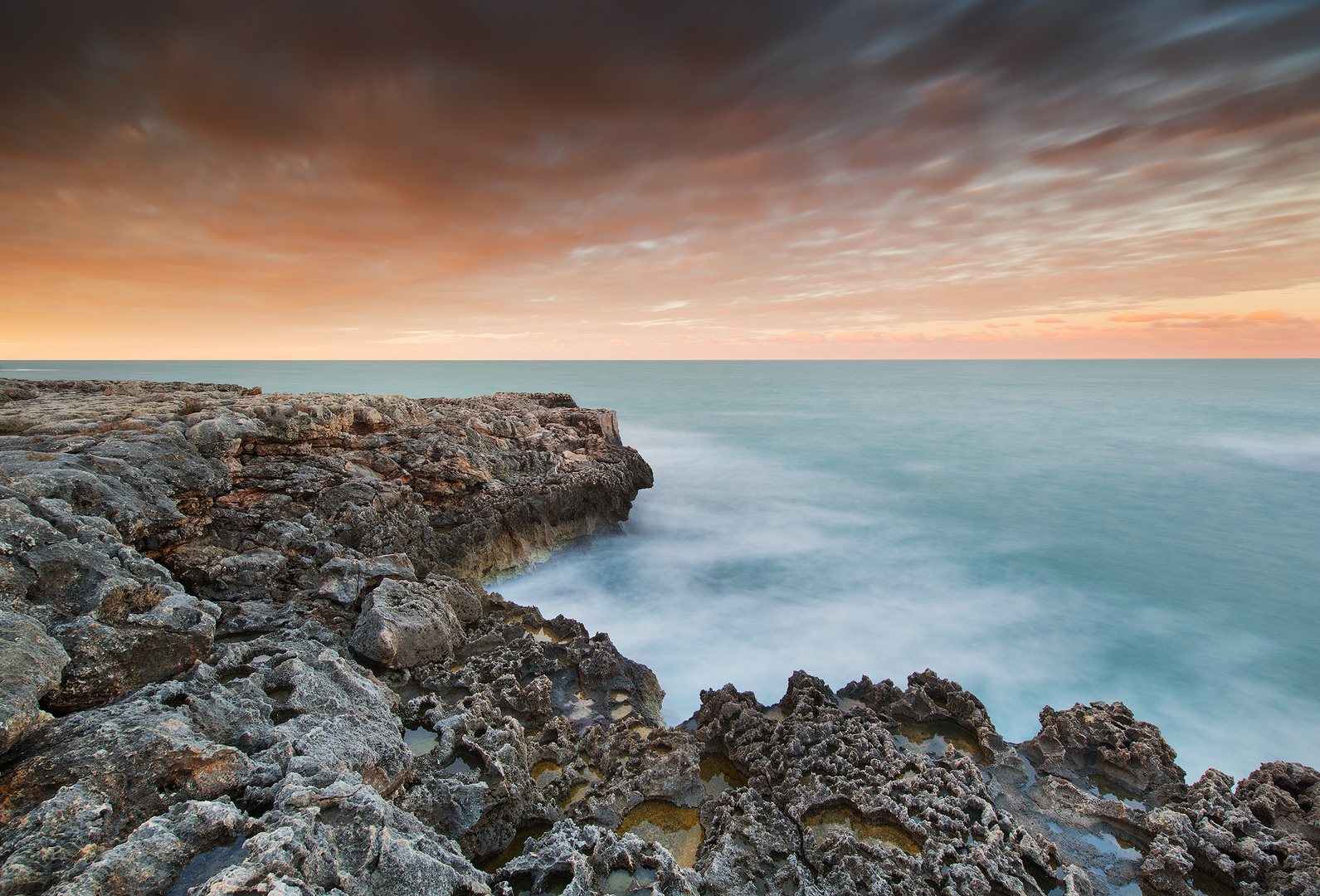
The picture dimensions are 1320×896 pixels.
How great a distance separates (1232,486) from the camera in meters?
18.0

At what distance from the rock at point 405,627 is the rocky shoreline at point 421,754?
0.10 ft

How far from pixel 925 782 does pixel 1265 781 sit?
2638 millimetres

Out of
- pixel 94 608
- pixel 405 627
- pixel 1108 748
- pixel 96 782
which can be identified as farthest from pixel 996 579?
pixel 94 608

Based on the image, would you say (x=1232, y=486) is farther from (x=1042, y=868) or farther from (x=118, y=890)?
(x=118, y=890)

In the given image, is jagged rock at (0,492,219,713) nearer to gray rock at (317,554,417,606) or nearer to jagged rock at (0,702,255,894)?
jagged rock at (0,702,255,894)

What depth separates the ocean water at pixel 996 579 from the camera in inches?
307

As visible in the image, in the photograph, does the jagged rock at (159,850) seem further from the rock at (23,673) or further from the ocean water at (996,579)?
the ocean water at (996,579)

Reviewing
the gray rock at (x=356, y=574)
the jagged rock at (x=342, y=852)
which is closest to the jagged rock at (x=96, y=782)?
the jagged rock at (x=342, y=852)

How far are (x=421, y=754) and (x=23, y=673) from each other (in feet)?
8.11

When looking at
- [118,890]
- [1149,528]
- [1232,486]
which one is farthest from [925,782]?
[1232,486]

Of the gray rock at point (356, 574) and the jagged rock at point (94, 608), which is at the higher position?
the jagged rock at point (94, 608)

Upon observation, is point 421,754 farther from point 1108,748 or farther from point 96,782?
point 1108,748

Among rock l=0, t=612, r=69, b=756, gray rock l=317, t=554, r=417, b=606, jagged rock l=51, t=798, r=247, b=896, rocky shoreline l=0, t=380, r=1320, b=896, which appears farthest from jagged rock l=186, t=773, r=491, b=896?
gray rock l=317, t=554, r=417, b=606

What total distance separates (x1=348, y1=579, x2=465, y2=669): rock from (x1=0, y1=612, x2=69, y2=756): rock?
242 cm
